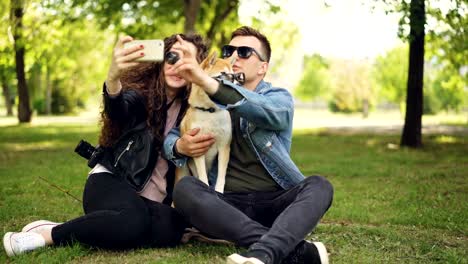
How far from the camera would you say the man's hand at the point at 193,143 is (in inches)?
164

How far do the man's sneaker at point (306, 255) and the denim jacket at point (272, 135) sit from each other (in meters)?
0.62

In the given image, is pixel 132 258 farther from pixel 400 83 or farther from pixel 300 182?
pixel 400 83

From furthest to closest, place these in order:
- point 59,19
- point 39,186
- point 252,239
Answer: point 59,19
point 39,186
point 252,239

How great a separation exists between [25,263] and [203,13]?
1851cm

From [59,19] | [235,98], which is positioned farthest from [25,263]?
[59,19]

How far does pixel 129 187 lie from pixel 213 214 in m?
0.82


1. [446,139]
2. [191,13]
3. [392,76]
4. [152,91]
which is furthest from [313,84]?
[152,91]

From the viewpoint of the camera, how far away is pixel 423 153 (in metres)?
12.5

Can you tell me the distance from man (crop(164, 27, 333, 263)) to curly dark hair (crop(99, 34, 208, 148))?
0.67 ft

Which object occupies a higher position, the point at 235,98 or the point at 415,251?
the point at 235,98

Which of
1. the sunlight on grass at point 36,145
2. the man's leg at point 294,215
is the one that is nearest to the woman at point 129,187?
the man's leg at point 294,215

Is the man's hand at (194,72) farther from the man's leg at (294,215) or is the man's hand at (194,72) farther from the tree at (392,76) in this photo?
the tree at (392,76)

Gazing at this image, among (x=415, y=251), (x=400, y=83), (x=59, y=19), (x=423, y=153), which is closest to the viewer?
(x=415, y=251)

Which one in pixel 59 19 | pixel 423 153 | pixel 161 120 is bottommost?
pixel 423 153
